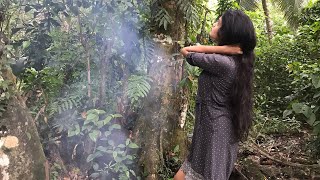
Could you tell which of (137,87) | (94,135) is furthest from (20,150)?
(137,87)

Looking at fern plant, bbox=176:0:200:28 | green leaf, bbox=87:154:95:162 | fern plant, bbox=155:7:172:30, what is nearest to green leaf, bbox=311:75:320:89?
fern plant, bbox=176:0:200:28

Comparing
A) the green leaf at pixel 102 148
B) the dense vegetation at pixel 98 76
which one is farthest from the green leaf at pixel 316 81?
the green leaf at pixel 102 148

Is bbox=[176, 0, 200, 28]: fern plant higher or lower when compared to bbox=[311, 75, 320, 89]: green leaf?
higher

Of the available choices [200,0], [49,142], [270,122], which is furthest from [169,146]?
[270,122]

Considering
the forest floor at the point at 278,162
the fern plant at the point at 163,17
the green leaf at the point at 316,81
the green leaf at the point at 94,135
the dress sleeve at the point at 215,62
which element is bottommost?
the forest floor at the point at 278,162

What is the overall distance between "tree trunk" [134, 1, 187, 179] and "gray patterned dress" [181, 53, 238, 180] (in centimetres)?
91

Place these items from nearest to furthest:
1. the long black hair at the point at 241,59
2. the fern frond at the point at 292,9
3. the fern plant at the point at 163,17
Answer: the long black hair at the point at 241,59 < the fern plant at the point at 163,17 < the fern frond at the point at 292,9

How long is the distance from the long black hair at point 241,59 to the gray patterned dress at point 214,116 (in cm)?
4

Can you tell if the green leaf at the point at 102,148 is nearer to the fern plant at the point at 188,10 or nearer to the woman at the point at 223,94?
the woman at the point at 223,94

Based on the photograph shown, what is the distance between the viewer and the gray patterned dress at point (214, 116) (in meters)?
2.26

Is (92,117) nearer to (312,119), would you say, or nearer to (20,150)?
(20,150)

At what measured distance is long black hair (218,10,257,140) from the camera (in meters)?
2.20

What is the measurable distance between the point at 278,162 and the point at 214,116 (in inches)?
63.8

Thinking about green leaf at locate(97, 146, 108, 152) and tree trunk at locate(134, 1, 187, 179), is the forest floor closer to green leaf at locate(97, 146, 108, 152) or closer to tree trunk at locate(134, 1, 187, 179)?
tree trunk at locate(134, 1, 187, 179)
